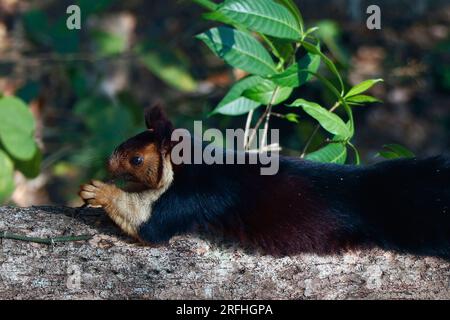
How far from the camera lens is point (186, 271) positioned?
230 centimetres

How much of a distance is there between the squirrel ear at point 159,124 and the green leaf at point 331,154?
1.90 feet

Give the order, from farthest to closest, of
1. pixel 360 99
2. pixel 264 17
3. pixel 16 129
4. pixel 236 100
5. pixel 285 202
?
pixel 16 129
pixel 236 100
pixel 360 99
pixel 264 17
pixel 285 202

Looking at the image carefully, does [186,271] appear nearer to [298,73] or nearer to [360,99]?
[298,73]

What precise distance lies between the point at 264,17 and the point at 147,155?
59 centimetres

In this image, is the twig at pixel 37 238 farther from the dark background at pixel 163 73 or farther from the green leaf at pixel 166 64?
the green leaf at pixel 166 64

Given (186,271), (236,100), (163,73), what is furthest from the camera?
(163,73)

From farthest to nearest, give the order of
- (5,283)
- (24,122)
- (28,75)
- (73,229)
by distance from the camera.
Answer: (28,75) → (24,122) → (73,229) → (5,283)

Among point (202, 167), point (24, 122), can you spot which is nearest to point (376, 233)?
point (202, 167)

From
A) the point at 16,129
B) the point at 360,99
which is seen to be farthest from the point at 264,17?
the point at 16,129

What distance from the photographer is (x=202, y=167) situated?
8.23 ft

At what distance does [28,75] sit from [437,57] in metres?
2.83

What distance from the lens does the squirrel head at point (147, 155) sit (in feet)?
8.23
